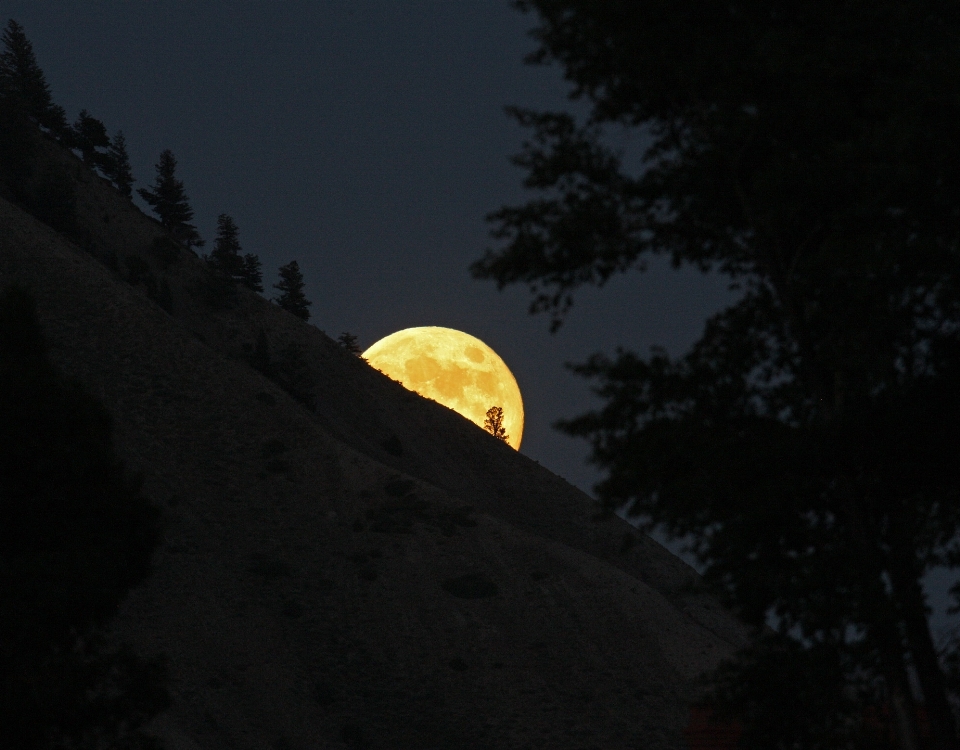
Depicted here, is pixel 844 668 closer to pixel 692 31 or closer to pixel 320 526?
pixel 692 31

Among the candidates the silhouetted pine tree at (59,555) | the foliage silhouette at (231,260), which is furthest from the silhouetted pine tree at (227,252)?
the silhouetted pine tree at (59,555)

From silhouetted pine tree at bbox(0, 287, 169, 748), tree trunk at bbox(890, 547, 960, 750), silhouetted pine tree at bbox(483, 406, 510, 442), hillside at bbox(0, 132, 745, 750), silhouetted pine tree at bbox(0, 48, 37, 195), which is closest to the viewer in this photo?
tree trunk at bbox(890, 547, 960, 750)

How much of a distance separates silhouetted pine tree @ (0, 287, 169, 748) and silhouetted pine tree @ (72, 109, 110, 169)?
76568mm

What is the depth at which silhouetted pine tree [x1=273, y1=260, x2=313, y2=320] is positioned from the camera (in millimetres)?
97125

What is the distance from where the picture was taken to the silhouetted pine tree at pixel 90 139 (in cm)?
9769

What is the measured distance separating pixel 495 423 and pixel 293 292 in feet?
69.4

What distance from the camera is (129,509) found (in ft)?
81.6

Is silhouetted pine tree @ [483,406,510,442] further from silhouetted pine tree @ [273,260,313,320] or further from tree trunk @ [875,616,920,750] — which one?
tree trunk @ [875,616,920,750]

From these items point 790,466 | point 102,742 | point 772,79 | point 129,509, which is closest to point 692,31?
point 772,79

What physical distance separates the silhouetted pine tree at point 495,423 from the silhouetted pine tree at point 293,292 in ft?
59.1

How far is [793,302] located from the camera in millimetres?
14797

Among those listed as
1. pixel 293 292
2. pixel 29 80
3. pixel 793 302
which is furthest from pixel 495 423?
pixel 793 302

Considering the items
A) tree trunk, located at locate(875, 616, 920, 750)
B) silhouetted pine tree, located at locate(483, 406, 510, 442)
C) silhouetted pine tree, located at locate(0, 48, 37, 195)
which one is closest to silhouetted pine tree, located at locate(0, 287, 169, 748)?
tree trunk, located at locate(875, 616, 920, 750)

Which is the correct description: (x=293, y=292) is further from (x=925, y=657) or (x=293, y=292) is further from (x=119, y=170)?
(x=925, y=657)
